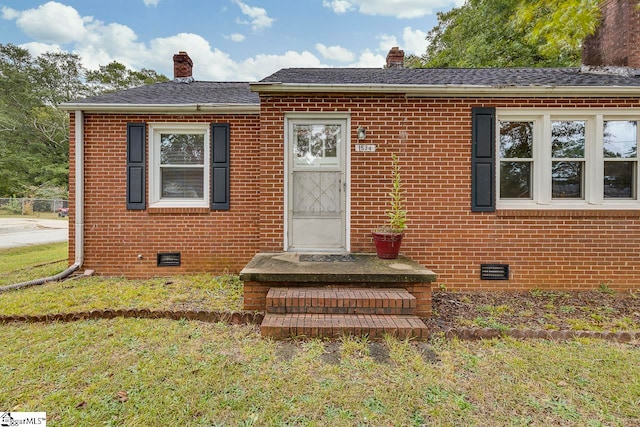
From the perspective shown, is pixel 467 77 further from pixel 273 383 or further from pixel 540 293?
pixel 273 383

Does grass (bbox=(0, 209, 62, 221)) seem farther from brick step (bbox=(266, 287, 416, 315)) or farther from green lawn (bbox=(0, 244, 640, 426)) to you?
brick step (bbox=(266, 287, 416, 315))

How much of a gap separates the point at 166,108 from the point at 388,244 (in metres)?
4.38

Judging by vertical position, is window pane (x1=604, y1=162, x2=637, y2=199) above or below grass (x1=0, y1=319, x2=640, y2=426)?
above

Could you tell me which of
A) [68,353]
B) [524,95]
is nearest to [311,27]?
[524,95]

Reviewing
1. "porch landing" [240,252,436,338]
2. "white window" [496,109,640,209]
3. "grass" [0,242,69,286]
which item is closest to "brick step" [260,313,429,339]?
"porch landing" [240,252,436,338]

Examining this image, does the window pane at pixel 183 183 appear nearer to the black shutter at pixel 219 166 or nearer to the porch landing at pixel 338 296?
the black shutter at pixel 219 166

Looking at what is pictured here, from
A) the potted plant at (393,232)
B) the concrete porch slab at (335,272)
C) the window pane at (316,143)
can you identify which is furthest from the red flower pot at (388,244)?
the window pane at (316,143)

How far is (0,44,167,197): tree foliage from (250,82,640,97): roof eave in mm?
28716

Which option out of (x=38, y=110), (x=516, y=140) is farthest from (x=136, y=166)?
(x=38, y=110)

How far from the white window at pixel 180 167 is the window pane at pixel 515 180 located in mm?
5047

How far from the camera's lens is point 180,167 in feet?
18.1

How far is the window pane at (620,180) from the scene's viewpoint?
4715 millimetres

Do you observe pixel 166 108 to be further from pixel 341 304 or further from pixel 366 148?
pixel 341 304

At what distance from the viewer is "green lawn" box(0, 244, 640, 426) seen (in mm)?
2020
